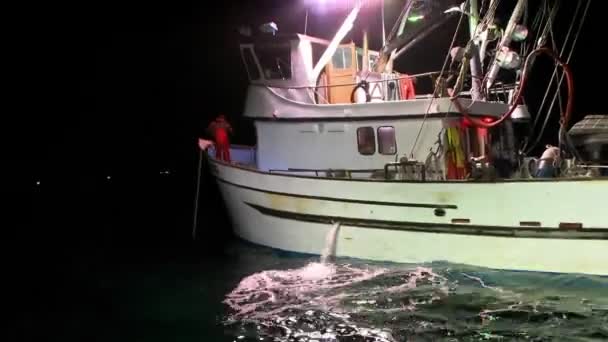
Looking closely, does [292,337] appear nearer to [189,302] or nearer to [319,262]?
[189,302]

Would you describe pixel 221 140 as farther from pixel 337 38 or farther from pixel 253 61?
pixel 337 38

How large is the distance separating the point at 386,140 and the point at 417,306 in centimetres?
385

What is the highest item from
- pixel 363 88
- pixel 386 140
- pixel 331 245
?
pixel 363 88

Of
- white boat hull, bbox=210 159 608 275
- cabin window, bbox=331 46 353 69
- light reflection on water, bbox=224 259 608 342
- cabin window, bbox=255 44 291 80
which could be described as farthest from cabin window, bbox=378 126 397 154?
cabin window, bbox=255 44 291 80

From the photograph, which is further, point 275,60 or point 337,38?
point 275,60

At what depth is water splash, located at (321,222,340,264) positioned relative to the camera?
1057 centimetres

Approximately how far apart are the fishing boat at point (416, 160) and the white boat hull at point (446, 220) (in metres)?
0.02

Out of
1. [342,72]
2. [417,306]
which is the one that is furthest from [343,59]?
[417,306]

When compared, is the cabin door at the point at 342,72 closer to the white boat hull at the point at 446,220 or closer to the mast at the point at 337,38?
the mast at the point at 337,38

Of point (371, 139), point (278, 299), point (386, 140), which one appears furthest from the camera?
point (371, 139)

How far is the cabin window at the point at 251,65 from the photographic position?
12.7 m

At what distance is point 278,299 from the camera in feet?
28.1

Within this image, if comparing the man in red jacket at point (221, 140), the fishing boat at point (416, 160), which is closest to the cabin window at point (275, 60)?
the fishing boat at point (416, 160)

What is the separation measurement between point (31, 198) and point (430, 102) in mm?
22984
